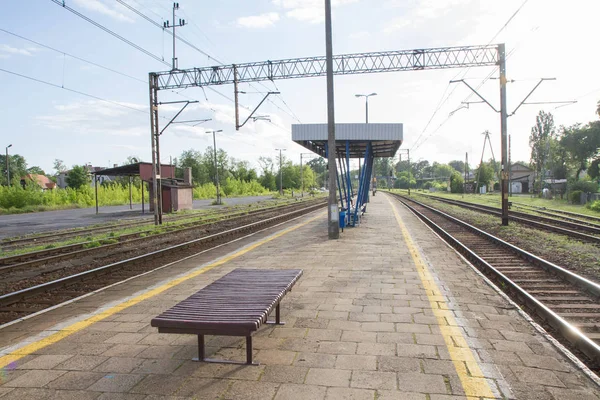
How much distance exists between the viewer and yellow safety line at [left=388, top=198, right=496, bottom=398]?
2.99 m

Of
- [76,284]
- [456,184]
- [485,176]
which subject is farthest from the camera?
[456,184]

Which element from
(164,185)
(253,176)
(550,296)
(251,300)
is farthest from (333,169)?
(253,176)

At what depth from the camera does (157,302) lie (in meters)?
5.41

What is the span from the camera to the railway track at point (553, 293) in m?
4.24

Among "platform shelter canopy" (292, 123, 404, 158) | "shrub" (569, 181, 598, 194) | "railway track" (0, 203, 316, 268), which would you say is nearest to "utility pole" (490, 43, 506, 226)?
"platform shelter canopy" (292, 123, 404, 158)

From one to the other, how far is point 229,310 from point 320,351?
2.90 ft

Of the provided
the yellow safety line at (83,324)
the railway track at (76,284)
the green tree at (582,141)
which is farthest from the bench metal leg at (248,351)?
the green tree at (582,141)

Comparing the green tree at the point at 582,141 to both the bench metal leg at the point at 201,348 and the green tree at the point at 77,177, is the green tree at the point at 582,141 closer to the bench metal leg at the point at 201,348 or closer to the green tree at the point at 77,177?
the bench metal leg at the point at 201,348

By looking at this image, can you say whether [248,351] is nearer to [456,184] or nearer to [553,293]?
[553,293]

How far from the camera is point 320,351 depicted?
3666mm

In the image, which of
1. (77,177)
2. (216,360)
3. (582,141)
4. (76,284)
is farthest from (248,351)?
(77,177)

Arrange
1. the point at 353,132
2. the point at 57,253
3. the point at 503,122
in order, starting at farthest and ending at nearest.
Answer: the point at 503,122, the point at 353,132, the point at 57,253

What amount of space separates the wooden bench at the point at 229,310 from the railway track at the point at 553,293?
2905 mm

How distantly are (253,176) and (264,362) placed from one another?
316ft
